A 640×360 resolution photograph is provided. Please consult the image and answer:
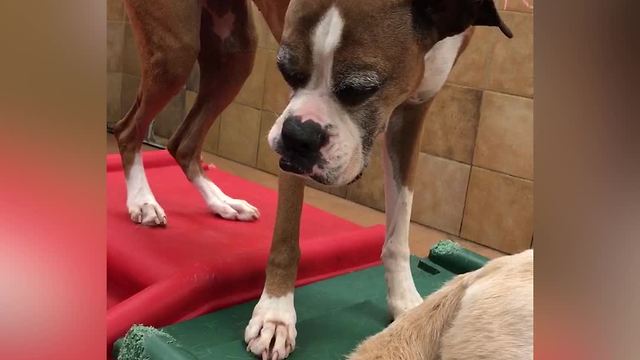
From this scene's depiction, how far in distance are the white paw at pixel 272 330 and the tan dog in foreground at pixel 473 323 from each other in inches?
9.2

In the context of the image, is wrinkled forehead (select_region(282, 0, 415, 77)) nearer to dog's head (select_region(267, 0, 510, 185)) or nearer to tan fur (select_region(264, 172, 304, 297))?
dog's head (select_region(267, 0, 510, 185))

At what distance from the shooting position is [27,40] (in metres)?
0.28

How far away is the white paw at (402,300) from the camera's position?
133cm

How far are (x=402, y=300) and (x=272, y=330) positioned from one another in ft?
1.04

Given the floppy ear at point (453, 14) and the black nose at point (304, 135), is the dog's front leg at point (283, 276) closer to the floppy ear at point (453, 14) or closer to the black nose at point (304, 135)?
the black nose at point (304, 135)

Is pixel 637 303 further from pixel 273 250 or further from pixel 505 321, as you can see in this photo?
pixel 273 250

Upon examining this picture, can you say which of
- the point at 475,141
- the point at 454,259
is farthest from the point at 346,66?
the point at 475,141

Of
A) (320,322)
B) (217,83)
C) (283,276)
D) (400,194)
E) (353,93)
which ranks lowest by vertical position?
(320,322)

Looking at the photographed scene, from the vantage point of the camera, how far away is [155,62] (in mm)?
1589

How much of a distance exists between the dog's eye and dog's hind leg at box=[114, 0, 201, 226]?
2.28 ft

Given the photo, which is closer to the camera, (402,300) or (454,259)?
(402,300)

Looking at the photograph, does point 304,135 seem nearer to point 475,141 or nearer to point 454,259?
point 454,259

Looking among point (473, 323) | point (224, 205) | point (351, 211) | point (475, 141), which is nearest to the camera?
point (473, 323)

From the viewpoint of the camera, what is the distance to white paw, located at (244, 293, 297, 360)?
1.14m
